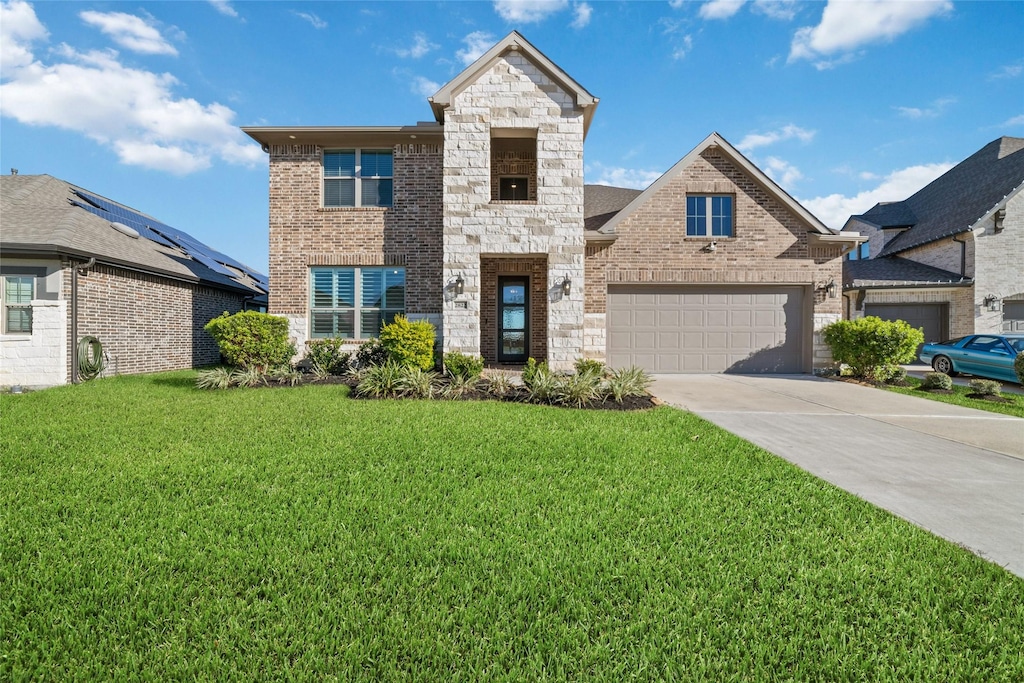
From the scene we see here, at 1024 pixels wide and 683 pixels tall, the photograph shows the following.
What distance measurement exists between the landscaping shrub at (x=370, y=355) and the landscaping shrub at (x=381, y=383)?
1969 millimetres

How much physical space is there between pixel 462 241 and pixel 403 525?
26.6 ft

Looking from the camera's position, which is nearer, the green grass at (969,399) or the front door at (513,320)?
the green grass at (969,399)

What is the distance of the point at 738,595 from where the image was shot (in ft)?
8.30

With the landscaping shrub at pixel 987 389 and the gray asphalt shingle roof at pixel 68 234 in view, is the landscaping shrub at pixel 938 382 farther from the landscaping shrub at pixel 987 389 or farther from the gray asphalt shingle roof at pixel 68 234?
the gray asphalt shingle roof at pixel 68 234

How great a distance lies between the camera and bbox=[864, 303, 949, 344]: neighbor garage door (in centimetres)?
1555

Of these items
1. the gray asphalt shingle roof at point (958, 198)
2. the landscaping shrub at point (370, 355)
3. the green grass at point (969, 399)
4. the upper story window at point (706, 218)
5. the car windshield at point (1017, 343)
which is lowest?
the green grass at point (969, 399)

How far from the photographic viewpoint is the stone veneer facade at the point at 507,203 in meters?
10.5

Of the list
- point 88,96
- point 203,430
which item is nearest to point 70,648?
point 203,430

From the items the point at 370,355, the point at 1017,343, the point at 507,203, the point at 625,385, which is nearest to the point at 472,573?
the point at 625,385

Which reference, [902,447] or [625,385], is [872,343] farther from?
[625,385]

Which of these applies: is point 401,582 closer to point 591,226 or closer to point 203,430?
point 203,430

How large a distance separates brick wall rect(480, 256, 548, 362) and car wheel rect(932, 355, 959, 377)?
449 inches

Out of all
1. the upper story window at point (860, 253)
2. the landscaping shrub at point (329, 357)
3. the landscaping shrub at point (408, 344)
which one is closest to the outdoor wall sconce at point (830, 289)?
the upper story window at point (860, 253)

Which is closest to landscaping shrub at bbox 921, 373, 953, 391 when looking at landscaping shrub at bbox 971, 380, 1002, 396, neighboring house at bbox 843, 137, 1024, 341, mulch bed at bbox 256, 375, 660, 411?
landscaping shrub at bbox 971, 380, 1002, 396
